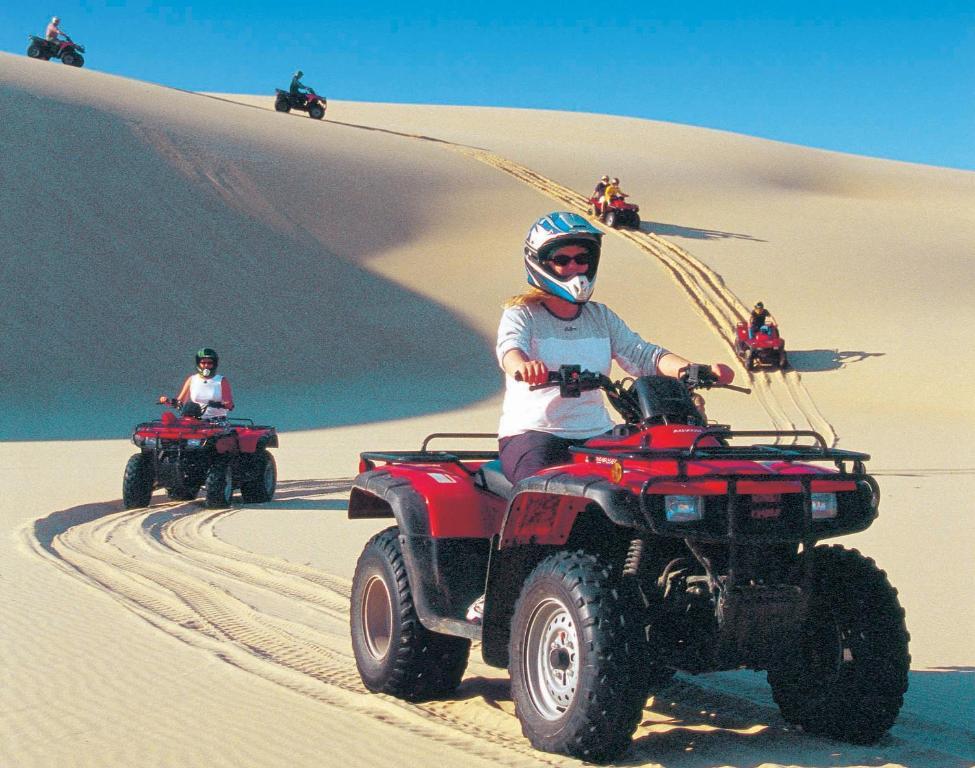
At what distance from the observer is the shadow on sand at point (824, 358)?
28.0m

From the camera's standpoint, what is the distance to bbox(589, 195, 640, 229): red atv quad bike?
37.2m

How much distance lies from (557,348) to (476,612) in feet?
3.51

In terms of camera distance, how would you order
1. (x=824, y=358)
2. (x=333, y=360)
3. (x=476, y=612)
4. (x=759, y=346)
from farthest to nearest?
(x=333, y=360) → (x=824, y=358) → (x=759, y=346) → (x=476, y=612)

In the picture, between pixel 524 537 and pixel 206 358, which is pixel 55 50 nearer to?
pixel 206 358

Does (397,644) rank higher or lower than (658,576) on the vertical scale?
lower

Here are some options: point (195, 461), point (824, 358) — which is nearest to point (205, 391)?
point (195, 461)

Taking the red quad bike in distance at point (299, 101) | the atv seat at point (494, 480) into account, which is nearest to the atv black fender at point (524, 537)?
the atv seat at point (494, 480)

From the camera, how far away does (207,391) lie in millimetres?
13734

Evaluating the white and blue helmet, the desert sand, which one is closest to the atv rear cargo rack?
the white and blue helmet

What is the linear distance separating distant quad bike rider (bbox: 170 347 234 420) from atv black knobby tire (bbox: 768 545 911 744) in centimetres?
993

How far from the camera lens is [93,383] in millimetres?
26438

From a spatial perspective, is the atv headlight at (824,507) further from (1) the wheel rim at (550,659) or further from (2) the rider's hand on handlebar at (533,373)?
(2) the rider's hand on handlebar at (533,373)

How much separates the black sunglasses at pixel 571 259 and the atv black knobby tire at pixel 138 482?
8.74m

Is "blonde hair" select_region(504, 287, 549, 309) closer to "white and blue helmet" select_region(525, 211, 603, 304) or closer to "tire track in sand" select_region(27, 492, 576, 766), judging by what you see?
"white and blue helmet" select_region(525, 211, 603, 304)
